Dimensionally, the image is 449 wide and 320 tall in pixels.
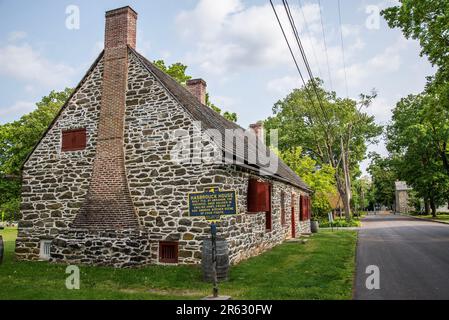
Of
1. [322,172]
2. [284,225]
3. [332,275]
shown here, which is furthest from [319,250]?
[322,172]

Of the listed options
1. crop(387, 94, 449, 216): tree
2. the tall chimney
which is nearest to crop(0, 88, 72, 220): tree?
the tall chimney

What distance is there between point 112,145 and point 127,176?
1.16m

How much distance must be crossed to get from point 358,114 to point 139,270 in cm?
3077

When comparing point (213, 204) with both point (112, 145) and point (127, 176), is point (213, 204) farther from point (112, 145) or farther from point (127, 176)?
point (112, 145)

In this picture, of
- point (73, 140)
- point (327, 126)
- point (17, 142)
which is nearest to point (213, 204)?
point (73, 140)

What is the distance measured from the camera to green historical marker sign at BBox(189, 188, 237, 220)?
7469 millimetres

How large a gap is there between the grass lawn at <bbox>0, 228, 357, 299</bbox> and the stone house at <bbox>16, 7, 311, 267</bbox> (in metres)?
0.67

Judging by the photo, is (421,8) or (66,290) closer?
(66,290)

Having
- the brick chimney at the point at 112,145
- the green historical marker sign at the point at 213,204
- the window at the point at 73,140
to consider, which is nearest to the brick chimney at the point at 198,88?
the brick chimney at the point at 112,145

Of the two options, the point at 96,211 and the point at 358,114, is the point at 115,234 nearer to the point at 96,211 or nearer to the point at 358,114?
the point at 96,211

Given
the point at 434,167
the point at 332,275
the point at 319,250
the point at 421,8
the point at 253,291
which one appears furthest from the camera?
the point at 434,167

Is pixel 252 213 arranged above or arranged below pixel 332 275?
above

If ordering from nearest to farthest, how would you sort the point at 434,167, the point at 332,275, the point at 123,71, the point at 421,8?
the point at 332,275 < the point at 123,71 < the point at 421,8 < the point at 434,167

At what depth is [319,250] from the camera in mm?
14250
